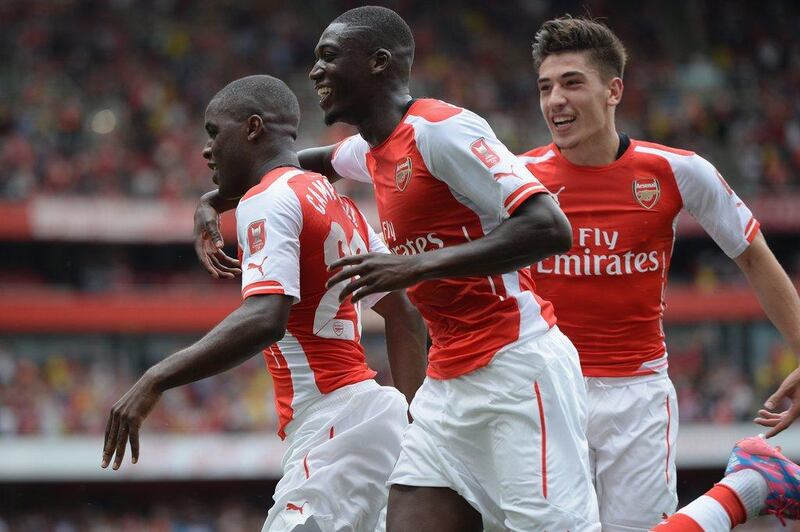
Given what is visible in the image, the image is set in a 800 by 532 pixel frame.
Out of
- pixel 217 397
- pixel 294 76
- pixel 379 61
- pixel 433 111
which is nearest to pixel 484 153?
pixel 433 111

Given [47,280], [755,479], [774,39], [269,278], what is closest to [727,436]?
[774,39]

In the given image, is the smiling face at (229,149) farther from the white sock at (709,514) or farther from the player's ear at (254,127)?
the white sock at (709,514)

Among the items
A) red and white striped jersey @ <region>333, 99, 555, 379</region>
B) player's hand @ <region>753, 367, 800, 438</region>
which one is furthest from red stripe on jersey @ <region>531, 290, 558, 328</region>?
player's hand @ <region>753, 367, 800, 438</region>

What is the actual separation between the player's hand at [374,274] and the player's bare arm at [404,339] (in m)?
1.31

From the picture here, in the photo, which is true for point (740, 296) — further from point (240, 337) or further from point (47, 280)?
point (240, 337)

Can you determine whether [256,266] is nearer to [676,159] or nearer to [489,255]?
[489,255]

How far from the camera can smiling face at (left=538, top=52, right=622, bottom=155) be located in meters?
5.01

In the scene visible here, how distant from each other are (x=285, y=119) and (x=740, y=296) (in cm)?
1748

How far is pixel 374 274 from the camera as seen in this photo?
356cm

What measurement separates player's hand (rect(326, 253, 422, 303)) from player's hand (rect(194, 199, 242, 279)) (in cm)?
130

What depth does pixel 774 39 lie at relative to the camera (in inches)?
969

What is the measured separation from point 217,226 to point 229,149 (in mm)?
677

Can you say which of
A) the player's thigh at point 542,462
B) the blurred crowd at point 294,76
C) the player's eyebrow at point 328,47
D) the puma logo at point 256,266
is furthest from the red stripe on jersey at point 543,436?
the blurred crowd at point 294,76

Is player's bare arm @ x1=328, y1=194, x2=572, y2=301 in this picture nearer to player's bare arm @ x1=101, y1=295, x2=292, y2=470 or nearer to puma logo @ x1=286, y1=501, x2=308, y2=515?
player's bare arm @ x1=101, y1=295, x2=292, y2=470
